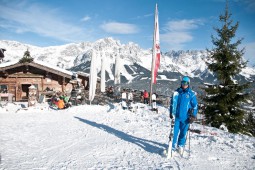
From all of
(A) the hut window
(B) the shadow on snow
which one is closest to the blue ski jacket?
(B) the shadow on snow

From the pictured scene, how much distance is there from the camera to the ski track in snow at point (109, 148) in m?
5.52

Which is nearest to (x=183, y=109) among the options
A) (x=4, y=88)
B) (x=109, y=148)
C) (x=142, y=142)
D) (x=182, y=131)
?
(x=182, y=131)

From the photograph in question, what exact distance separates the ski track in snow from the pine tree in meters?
6.49

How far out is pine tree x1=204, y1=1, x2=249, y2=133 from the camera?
1474 centimetres

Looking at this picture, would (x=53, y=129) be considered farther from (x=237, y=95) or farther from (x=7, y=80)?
(x=7, y=80)

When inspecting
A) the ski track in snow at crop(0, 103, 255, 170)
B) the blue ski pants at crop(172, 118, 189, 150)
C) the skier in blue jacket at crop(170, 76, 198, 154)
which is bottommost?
the ski track in snow at crop(0, 103, 255, 170)

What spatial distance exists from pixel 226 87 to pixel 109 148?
36.2 ft

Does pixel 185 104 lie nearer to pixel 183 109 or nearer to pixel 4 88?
pixel 183 109

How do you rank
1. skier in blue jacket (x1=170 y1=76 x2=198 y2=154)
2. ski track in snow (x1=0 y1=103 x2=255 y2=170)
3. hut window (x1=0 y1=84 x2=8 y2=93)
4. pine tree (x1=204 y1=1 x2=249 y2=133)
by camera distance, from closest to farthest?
ski track in snow (x1=0 y1=103 x2=255 y2=170) < skier in blue jacket (x1=170 y1=76 x2=198 y2=154) < pine tree (x1=204 y1=1 x2=249 y2=133) < hut window (x1=0 y1=84 x2=8 y2=93)

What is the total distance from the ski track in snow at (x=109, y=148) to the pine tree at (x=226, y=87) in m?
6.49

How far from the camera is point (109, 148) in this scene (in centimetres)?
684

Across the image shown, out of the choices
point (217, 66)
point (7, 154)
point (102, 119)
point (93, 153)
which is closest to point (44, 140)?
point (7, 154)

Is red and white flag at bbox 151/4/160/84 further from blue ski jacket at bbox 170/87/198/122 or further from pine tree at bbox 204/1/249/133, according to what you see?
blue ski jacket at bbox 170/87/198/122

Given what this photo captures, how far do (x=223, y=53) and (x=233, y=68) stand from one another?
1211 millimetres
